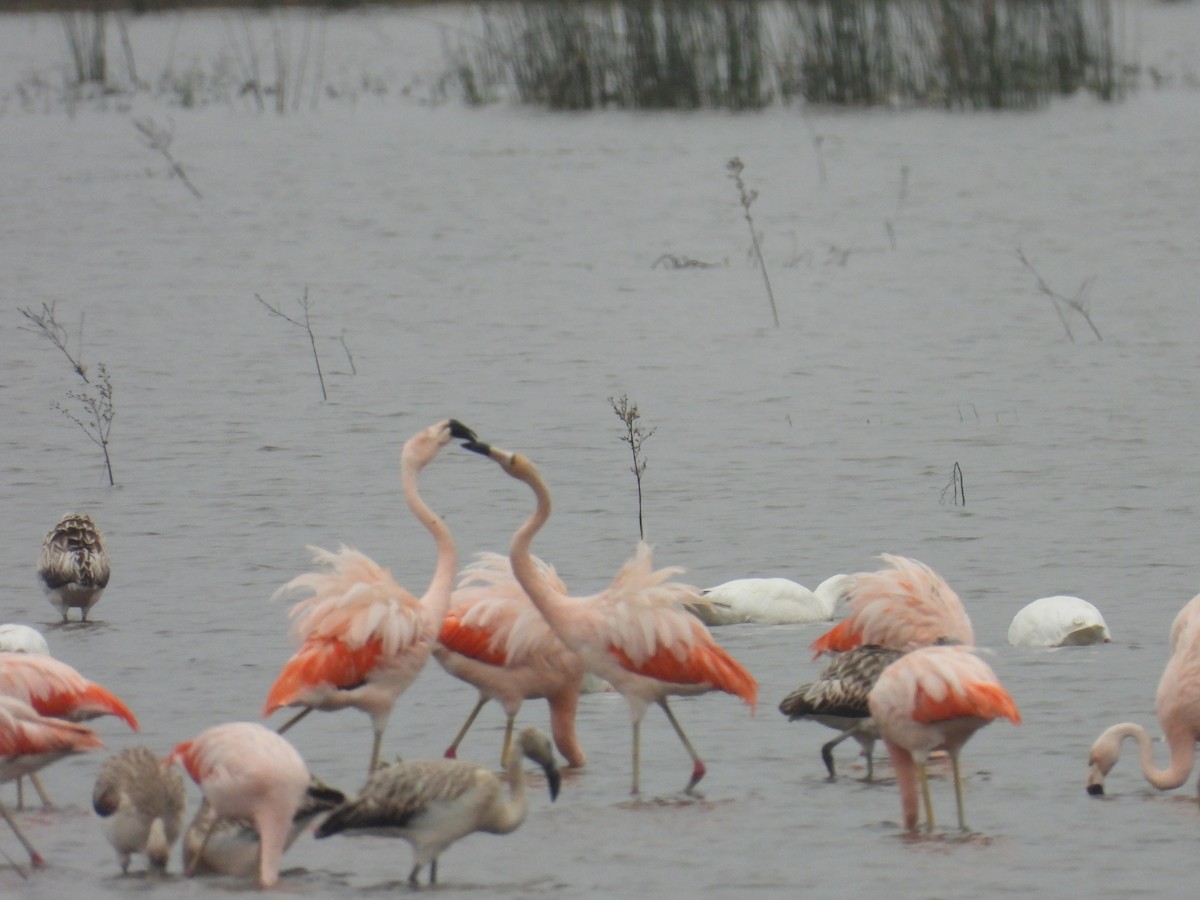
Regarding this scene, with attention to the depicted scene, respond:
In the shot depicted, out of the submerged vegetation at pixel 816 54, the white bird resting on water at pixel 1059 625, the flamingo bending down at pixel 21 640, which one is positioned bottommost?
the white bird resting on water at pixel 1059 625

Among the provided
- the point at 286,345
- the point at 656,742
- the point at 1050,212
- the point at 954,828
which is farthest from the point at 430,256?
the point at 954,828

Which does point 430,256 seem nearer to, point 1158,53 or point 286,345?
point 286,345

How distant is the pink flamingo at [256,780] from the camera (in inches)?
211

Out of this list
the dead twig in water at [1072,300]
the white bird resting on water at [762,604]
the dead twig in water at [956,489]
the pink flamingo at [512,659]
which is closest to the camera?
the pink flamingo at [512,659]

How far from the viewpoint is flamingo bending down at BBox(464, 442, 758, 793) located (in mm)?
6520

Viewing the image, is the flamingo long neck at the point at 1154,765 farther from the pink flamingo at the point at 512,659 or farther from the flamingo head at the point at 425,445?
the flamingo head at the point at 425,445

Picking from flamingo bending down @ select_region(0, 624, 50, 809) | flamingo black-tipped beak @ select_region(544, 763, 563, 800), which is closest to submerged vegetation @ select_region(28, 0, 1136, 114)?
flamingo bending down @ select_region(0, 624, 50, 809)

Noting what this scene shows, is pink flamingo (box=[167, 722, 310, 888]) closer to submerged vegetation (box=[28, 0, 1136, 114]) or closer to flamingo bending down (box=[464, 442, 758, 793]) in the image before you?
flamingo bending down (box=[464, 442, 758, 793])

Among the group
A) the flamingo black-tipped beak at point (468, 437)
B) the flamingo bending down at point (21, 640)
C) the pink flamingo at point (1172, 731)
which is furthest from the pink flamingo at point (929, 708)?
the flamingo bending down at point (21, 640)

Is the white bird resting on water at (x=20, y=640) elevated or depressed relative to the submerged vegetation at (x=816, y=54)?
depressed

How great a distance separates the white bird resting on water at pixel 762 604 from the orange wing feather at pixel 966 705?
83.4 inches

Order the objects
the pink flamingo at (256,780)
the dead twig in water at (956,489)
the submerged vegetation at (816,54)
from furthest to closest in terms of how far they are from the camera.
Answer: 1. the submerged vegetation at (816,54)
2. the dead twig in water at (956,489)
3. the pink flamingo at (256,780)

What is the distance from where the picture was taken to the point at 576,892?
543cm

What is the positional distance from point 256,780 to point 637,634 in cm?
152
